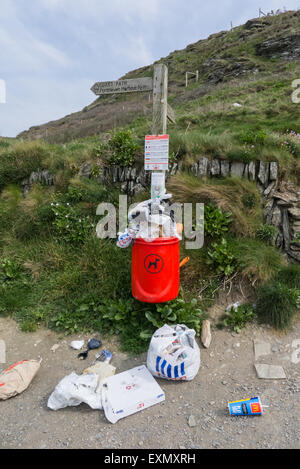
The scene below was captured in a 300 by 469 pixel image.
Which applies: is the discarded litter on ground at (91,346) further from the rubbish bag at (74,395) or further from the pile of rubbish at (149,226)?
the pile of rubbish at (149,226)

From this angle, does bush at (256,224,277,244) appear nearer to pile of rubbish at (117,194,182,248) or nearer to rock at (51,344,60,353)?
pile of rubbish at (117,194,182,248)

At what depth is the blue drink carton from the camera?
2176 mm

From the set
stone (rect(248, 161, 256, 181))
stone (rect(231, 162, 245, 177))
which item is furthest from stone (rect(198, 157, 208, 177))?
stone (rect(248, 161, 256, 181))

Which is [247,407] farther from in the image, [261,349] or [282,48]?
[282,48]

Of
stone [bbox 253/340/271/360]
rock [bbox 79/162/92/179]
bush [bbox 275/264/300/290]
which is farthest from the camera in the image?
rock [bbox 79/162/92/179]

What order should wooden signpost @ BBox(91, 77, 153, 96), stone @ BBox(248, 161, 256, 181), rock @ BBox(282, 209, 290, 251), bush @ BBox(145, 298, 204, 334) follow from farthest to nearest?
stone @ BBox(248, 161, 256, 181), rock @ BBox(282, 209, 290, 251), wooden signpost @ BBox(91, 77, 153, 96), bush @ BBox(145, 298, 204, 334)

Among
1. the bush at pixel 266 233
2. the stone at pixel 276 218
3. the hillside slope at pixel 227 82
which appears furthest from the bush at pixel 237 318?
the hillside slope at pixel 227 82

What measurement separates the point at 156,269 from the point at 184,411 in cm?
129

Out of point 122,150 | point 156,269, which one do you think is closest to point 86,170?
point 122,150

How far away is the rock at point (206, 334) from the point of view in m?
2.97

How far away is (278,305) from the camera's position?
3133 mm

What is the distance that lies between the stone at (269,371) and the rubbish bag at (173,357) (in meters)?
0.62

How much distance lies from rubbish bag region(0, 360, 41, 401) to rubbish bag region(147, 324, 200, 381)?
45.4 inches
